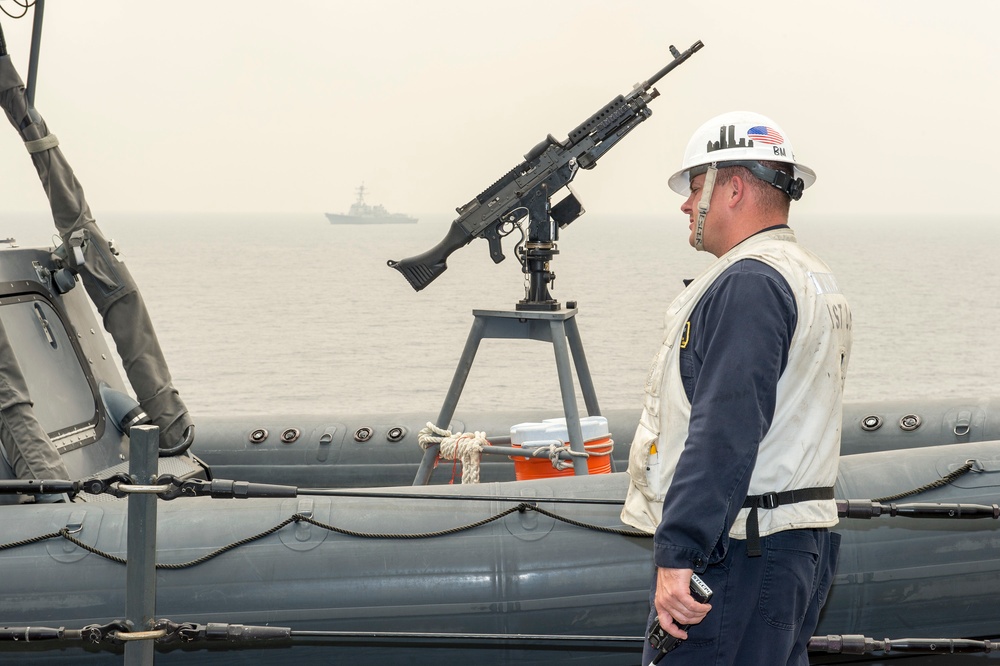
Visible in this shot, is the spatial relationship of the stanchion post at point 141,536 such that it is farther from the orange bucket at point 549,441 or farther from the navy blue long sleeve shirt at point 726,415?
the orange bucket at point 549,441

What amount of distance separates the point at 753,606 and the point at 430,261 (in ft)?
8.56

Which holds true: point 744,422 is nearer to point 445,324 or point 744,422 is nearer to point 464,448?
point 464,448

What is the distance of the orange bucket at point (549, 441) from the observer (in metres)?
3.58

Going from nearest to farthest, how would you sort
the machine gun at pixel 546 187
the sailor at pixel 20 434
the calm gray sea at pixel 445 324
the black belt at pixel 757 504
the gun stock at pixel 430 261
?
1. the black belt at pixel 757 504
2. the sailor at pixel 20 434
3. the machine gun at pixel 546 187
4. the gun stock at pixel 430 261
5. the calm gray sea at pixel 445 324

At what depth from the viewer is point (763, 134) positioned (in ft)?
5.67

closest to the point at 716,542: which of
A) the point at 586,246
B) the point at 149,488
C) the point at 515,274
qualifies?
the point at 149,488

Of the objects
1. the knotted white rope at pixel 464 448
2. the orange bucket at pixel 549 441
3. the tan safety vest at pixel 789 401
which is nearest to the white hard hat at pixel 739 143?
the tan safety vest at pixel 789 401

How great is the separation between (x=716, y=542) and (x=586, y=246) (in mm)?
29244

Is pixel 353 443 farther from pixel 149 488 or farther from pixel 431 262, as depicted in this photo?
pixel 149 488

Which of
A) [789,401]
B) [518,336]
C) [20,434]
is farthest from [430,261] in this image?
[789,401]

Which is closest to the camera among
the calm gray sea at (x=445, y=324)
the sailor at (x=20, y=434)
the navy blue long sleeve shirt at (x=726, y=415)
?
the navy blue long sleeve shirt at (x=726, y=415)

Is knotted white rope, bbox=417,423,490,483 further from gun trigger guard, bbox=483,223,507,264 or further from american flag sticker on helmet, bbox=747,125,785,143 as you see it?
american flag sticker on helmet, bbox=747,125,785,143

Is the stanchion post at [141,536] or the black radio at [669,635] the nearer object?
the black radio at [669,635]

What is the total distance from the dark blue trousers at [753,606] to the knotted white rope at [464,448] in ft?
6.41
